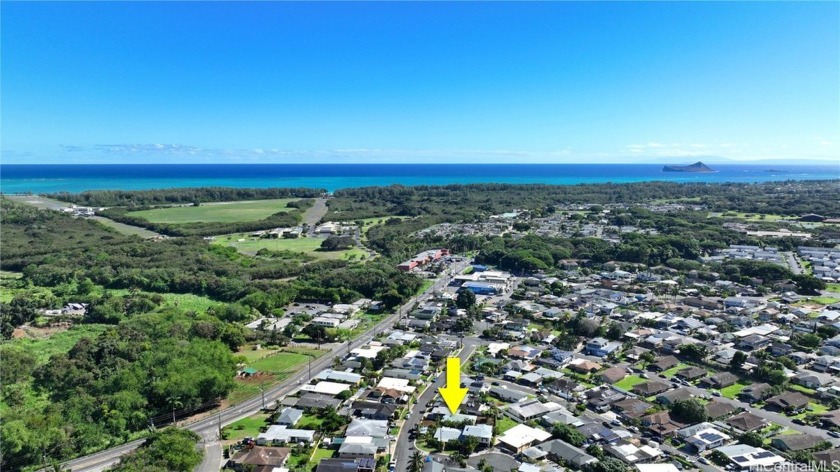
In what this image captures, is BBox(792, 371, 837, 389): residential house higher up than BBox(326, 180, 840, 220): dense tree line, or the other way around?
BBox(326, 180, 840, 220): dense tree line

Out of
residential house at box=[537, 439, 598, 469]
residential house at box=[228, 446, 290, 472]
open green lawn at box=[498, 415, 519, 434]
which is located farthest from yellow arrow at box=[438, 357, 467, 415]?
residential house at box=[228, 446, 290, 472]

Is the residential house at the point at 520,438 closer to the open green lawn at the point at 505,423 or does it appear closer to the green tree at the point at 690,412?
the open green lawn at the point at 505,423

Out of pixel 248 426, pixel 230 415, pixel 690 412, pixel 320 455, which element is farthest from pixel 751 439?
pixel 230 415

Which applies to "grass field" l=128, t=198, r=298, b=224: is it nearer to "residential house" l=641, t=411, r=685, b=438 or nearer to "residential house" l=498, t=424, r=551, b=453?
"residential house" l=498, t=424, r=551, b=453

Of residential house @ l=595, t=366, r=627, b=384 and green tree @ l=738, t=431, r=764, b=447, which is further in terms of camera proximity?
residential house @ l=595, t=366, r=627, b=384

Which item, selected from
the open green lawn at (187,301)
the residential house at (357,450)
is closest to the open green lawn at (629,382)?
the residential house at (357,450)

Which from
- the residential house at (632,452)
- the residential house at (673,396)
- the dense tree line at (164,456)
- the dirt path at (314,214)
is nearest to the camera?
the dense tree line at (164,456)
